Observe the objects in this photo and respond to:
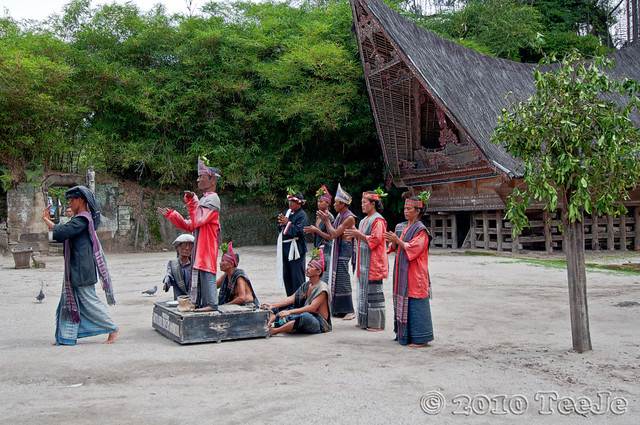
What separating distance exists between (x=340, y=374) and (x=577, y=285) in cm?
232

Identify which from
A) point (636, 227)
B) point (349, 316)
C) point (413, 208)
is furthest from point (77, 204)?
point (636, 227)

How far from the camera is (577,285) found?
4852mm

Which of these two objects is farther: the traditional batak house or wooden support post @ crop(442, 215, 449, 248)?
wooden support post @ crop(442, 215, 449, 248)

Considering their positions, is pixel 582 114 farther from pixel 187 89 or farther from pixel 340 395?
pixel 187 89

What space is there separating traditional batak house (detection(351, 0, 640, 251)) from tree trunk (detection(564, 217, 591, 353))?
9.13 m

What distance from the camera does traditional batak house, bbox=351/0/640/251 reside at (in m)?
15.0

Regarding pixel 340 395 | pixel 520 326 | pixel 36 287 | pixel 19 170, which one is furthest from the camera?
pixel 19 170

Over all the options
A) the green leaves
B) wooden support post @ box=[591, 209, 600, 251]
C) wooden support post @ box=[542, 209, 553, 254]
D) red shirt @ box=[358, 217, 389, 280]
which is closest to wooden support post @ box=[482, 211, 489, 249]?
wooden support post @ box=[542, 209, 553, 254]

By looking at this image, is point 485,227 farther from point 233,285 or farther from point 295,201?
point 233,285

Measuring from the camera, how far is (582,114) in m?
4.68

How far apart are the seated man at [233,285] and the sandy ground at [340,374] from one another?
70 cm

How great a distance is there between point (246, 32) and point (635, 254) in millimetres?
15545

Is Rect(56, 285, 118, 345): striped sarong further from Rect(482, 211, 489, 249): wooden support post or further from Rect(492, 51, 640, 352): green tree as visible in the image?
Rect(482, 211, 489, 249): wooden support post

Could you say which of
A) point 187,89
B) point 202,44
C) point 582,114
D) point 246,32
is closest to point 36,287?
point 582,114
